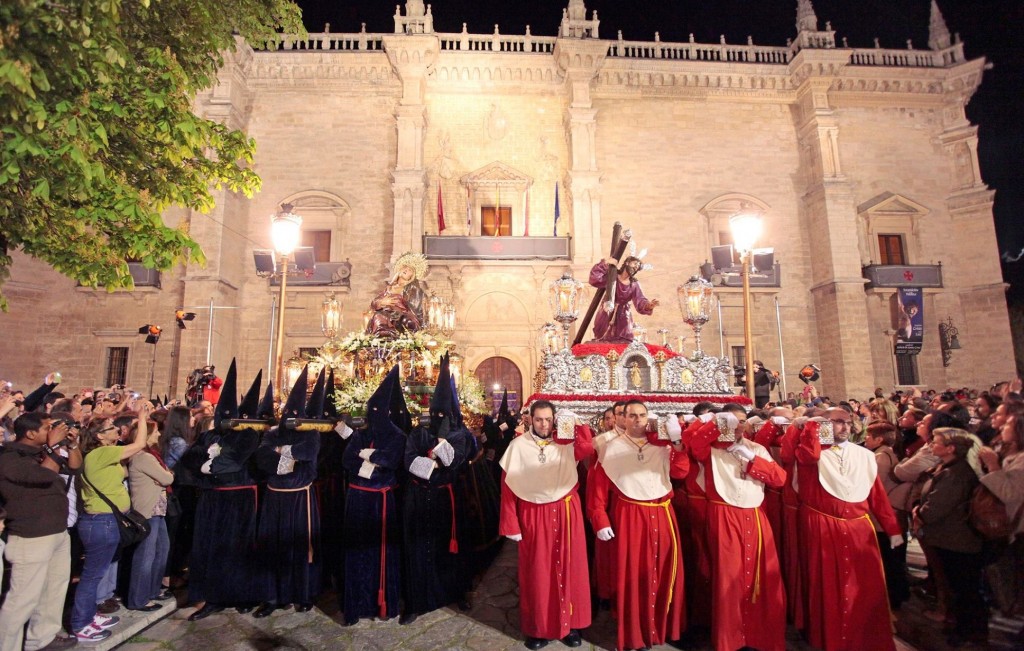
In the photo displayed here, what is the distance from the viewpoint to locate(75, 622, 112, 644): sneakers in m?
4.10

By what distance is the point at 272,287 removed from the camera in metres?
17.8

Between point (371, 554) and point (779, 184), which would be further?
point (779, 184)

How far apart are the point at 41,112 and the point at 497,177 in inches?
611

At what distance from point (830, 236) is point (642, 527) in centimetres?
1758

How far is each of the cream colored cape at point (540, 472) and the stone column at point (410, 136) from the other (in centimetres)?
1356

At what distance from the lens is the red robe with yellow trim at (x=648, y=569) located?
3.91m

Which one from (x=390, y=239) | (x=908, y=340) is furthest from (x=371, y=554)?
(x=908, y=340)

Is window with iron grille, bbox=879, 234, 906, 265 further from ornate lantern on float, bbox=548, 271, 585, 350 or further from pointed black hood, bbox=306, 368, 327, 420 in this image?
pointed black hood, bbox=306, 368, 327, 420

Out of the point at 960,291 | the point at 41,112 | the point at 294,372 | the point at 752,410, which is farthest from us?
the point at 960,291

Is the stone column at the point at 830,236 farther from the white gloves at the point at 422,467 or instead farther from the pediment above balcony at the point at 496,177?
the white gloves at the point at 422,467

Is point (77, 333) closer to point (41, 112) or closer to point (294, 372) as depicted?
point (294, 372)

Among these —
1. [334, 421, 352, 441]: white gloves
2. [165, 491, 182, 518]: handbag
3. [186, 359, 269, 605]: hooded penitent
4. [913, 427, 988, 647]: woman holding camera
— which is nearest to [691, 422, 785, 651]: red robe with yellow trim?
[913, 427, 988, 647]: woman holding camera

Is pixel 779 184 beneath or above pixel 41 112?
above

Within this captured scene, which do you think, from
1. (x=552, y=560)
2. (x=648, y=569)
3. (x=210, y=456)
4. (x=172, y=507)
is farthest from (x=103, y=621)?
(x=648, y=569)
